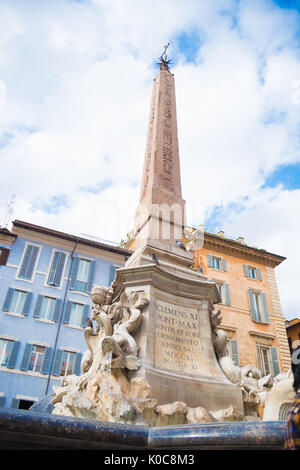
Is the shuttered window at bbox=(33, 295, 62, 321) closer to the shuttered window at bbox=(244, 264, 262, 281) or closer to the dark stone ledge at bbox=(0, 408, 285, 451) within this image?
the shuttered window at bbox=(244, 264, 262, 281)

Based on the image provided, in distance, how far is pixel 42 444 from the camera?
205 centimetres

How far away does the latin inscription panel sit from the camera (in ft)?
14.3

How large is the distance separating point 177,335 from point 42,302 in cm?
1280

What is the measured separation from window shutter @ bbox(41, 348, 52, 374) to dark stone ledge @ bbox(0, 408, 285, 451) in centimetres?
1357

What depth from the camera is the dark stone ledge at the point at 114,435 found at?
192cm

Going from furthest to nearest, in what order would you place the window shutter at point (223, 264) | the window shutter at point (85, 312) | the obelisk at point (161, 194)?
the window shutter at point (223, 264)
the window shutter at point (85, 312)
the obelisk at point (161, 194)

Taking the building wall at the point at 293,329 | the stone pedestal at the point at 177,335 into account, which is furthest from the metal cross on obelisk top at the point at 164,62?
the building wall at the point at 293,329

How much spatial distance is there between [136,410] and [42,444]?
160 cm

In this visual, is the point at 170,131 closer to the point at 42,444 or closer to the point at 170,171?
the point at 170,171

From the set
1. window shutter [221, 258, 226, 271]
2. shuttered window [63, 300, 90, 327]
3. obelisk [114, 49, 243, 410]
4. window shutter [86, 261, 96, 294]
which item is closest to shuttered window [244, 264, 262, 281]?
window shutter [221, 258, 226, 271]

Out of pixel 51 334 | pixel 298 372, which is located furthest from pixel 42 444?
pixel 51 334

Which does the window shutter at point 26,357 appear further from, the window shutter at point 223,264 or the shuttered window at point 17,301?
the window shutter at point 223,264

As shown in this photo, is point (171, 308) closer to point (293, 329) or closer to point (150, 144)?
point (150, 144)
